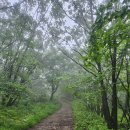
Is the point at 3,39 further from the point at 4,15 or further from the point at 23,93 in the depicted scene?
the point at 23,93

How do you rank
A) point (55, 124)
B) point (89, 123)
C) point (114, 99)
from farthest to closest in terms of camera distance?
point (55, 124) → point (89, 123) → point (114, 99)

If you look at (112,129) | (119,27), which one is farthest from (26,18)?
(119,27)

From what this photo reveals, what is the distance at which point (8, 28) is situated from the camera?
2573cm

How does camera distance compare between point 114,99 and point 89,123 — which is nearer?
point 114,99

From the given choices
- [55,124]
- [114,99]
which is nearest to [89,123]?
[55,124]

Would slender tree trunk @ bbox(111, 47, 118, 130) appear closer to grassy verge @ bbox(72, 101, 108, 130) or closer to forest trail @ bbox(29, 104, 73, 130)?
grassy verge @ bbox(72, 101, 108, 130)

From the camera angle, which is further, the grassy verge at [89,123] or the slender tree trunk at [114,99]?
the grassy verge at [89,123]

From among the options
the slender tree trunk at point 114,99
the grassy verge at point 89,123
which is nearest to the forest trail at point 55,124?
the grassy verge at point 89,123

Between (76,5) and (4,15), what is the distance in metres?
10.9

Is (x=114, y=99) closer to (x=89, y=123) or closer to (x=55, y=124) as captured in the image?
(x=89, y=123)

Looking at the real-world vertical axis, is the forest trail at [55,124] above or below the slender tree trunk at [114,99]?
below

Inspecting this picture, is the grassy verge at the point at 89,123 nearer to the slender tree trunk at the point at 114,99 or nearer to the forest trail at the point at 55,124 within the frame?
the forest trail at the point at 55,124

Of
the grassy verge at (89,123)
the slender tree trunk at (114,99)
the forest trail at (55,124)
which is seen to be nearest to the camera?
the slender tree trunk at (114,99)

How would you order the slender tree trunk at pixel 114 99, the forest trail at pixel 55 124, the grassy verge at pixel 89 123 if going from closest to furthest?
the slender tree trunk at pixel 114 99 < the grassy verge at pixel 89 123 < the forest trail at pixel 55 124
